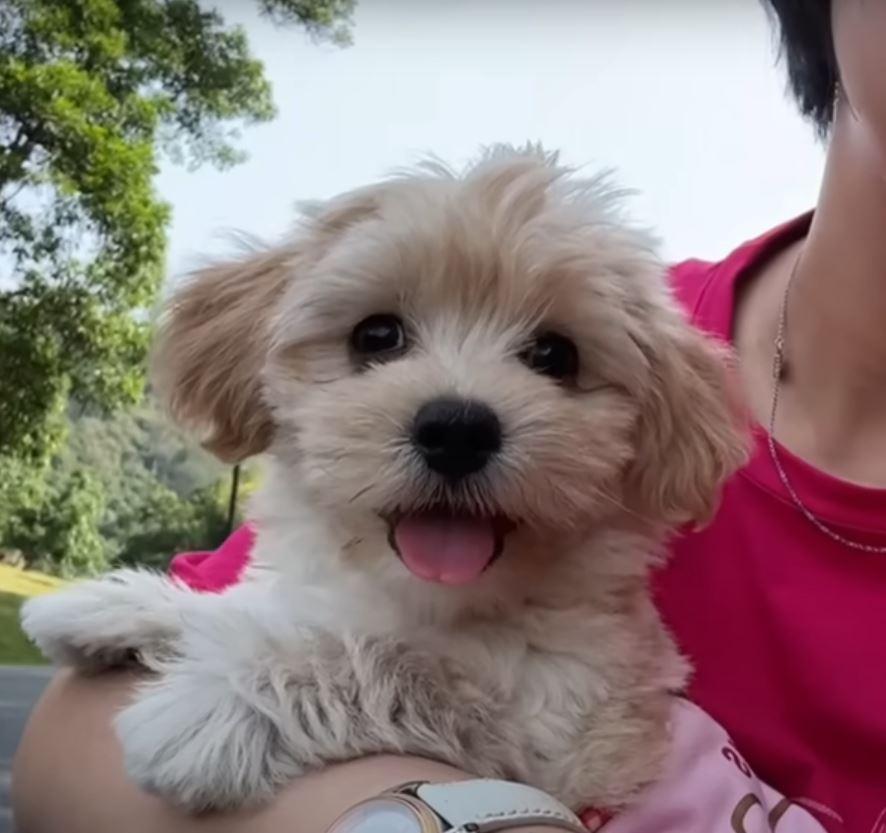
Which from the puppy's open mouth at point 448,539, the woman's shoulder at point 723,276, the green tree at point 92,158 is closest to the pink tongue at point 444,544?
the puppy's open mouth at point 448,539

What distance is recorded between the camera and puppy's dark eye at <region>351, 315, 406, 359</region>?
3.79 ft

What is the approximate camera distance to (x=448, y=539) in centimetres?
106

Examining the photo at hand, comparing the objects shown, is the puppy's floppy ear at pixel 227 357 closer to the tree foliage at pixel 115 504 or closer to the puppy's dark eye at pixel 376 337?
the puppy's dark eye at pixel 376 337

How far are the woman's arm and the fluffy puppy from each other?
2cm

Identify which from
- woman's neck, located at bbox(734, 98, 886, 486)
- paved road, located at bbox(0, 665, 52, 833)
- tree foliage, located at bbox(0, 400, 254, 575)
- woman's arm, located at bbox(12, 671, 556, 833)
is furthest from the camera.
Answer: tree foliage, located at bbox(0, 400, 254, 575)

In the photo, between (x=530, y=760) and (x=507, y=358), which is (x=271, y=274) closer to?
(x=507, y=358)

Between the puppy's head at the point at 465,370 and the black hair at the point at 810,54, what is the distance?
0.43 m

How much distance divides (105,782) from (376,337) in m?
0.44

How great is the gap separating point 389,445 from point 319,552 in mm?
161

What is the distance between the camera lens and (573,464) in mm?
1054

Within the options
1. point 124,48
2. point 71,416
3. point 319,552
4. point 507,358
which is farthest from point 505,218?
point 124,48

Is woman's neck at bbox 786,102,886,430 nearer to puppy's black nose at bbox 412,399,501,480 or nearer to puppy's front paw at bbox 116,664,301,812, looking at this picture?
puppy's black nose at bbox 412,399,501,480

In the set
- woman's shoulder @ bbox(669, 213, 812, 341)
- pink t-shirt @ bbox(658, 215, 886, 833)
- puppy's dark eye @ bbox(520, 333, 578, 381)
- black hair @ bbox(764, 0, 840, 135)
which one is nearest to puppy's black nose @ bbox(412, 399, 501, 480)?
puppy's dark eye @ bbox(520, 333, 578, 381)

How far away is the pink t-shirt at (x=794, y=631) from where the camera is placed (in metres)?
1.24
